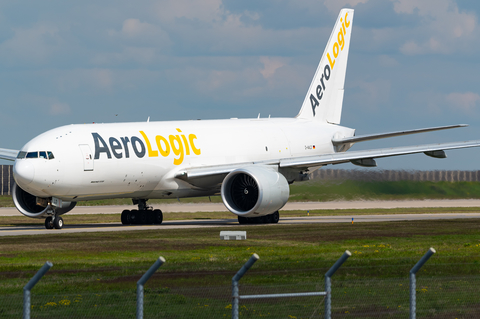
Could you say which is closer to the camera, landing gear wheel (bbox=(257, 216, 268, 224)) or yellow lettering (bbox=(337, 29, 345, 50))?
landing gear wheel (bbox=(257, 216, 268, 224))

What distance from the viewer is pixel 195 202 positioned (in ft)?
201

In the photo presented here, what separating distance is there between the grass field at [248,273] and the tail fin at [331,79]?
607 inches

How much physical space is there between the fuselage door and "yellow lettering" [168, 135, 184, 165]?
4.69 metres

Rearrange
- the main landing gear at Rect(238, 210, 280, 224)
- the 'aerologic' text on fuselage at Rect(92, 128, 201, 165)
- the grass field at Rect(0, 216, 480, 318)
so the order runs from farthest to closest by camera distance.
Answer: the main landing gear at Rect(238, 210, 280, 224) < the 'aerologic' text on fuselage at Rect(92, 128, 201, 165) < the grass field at Rect(0, 216, 480, 318)

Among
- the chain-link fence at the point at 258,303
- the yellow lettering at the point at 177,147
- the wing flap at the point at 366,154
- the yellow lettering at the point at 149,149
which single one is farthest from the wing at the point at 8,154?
the chain-link fence at the point at 258,303

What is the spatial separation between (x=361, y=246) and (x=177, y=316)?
12262mm

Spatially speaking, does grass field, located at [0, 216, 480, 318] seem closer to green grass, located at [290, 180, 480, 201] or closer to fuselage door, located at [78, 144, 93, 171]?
fuselage door, located at [78, 144, 93, 171]

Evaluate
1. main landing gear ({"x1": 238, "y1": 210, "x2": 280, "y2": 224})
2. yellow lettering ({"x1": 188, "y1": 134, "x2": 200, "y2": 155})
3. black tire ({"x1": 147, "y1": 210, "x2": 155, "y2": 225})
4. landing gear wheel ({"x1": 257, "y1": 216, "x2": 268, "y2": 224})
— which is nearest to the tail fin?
yellow lettering ({"x1": 188, "y1": 134, "x2": 200, "y2": 155})

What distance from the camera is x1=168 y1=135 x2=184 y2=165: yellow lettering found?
33.7m

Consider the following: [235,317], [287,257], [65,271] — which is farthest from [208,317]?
[287,257]

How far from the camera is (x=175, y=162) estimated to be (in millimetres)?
33688

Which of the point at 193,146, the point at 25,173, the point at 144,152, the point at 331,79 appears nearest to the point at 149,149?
the point at 144,152

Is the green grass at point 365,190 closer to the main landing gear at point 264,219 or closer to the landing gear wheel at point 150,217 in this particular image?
the main landing gear at point 264,219

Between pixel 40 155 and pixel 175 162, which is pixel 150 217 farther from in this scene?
pixel 40 155
